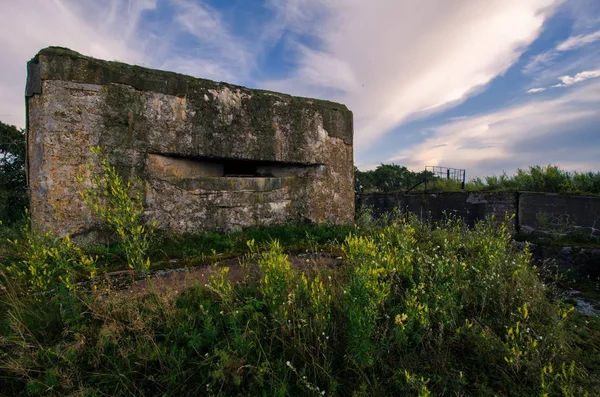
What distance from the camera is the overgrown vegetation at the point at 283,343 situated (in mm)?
1830

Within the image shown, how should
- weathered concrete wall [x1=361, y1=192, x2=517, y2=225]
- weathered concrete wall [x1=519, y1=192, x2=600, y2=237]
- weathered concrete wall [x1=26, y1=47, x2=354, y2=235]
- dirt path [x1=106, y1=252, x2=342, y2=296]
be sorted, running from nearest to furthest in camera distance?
dirt path [x1=106, y1=252, x2=342, y2=296] < weathered concrete wall [x1=26, y1=47, x2=354, y2=235] < weathered concrete wall [x1=519, y1=192, x2=600, y2=237] < weathered concrete wall [x1=361, y1=192, x2=517, y2=225]

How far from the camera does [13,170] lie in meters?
10.0

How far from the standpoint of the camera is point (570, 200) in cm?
737

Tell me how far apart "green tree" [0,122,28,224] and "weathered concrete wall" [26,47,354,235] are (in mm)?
8397

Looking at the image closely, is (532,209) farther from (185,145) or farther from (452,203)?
(185,145)

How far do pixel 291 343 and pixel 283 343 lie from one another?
79 mm

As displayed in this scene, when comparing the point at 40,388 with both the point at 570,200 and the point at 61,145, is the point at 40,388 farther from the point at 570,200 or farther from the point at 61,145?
the point at 570,200

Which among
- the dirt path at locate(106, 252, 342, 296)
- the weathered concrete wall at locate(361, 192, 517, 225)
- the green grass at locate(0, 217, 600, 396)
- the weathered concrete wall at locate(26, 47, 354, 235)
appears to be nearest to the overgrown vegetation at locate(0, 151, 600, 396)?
the green grass at locate(0, 217, 600, 396)

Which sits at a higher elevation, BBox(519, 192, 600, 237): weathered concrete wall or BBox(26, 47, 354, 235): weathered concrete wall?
BBox(26, 47, 354, 235): weathered concrete wall

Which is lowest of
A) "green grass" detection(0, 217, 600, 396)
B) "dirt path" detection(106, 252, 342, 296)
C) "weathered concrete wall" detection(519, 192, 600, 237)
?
"green grass" detection(0, 217, 600, 396)

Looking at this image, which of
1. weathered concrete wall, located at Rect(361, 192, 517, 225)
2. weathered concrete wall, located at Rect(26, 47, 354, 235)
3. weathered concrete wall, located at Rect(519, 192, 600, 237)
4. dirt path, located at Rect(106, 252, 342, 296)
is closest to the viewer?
dirt path, located at Rect(106, 252, 342, 296)

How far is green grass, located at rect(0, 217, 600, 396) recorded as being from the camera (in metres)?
1.83

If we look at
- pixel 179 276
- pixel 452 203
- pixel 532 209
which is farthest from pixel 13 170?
pixel 532 209

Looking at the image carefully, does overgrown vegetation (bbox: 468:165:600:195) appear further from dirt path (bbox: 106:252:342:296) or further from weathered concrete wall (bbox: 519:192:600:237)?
dirt path (bbox: 106:252:342:296)
